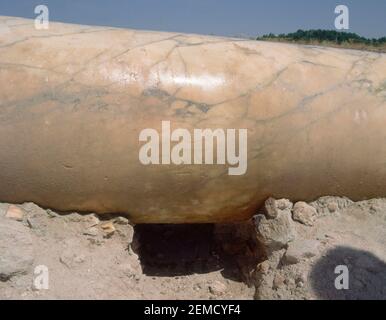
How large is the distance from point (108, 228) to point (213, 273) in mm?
977

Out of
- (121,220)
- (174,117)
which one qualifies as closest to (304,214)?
(174,117)

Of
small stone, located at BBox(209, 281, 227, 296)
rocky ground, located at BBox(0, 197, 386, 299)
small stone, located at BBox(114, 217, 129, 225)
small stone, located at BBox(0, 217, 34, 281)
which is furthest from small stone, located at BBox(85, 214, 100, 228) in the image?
small stone, located at BBox(209, 281, 227, 296)

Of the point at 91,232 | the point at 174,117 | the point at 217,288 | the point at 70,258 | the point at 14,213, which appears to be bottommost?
the point at 217,288

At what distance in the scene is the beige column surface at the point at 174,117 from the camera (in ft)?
7.48

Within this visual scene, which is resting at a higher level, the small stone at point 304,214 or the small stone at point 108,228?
the small stone at point 304,214

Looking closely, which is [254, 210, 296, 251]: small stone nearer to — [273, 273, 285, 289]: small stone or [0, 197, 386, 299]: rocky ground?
[0, 197, 386, 299]: rocky ground

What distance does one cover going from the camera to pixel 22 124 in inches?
88.4

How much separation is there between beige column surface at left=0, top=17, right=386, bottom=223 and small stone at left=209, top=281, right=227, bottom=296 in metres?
0.51

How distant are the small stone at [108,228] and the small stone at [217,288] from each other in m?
0.85

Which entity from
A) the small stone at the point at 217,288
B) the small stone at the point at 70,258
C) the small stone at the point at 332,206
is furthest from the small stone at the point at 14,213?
the small stone at the point at 332,206

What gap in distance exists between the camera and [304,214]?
8.73 ft

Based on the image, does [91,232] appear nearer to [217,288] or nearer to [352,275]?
[217,288]

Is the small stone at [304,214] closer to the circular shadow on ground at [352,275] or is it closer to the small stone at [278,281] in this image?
the circular shadow on ground at [352,275]
